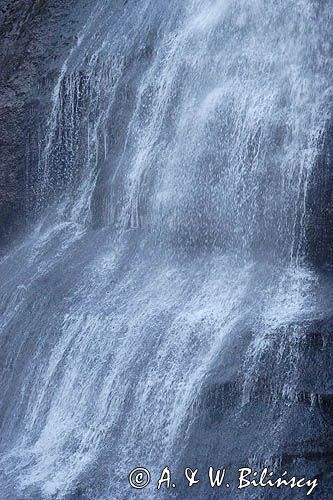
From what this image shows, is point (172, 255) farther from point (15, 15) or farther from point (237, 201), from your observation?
point (15, 15)

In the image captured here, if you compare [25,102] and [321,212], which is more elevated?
[25,102]

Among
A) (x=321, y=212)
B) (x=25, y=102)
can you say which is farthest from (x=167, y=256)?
(x=25, y=102)

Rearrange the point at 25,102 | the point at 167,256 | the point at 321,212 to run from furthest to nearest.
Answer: the point at 25,102 < the point at 167,256 < the point at 321,212

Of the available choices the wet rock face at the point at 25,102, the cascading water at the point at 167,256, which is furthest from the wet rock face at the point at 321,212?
the wet rock face at the point at 25,102

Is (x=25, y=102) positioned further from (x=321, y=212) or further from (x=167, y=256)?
(x=321, y=212)

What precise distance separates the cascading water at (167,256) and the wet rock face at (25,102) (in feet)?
0.76

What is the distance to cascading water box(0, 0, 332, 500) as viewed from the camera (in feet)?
23.2

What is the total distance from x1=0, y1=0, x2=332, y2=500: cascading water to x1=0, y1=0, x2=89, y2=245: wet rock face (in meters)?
0.23

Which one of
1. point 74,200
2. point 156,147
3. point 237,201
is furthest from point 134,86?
point 237,201

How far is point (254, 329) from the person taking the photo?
288 inches

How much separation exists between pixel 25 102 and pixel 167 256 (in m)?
3.66

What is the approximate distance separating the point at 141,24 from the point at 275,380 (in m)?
6.12

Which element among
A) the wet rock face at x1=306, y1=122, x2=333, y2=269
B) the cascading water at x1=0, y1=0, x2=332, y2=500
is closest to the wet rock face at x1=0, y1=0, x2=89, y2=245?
the cascading water at x1=0, y1=0, x2=332, y2=500

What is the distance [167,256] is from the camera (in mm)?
9211
